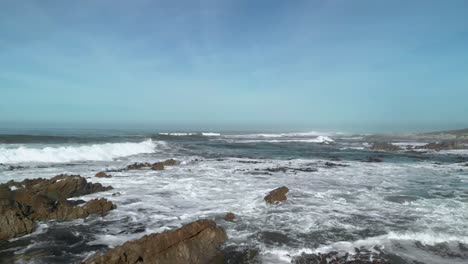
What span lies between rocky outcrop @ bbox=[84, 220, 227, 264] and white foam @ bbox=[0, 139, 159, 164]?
19.9 metres

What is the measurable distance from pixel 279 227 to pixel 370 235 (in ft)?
7.94

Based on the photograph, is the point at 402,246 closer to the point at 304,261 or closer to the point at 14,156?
the point at 304,261

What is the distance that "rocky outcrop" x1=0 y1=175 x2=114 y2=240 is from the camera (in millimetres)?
8680

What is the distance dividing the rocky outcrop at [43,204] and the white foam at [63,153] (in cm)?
1110

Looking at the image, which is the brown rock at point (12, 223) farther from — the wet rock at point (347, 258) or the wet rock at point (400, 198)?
the wet rock at point (400, 198)

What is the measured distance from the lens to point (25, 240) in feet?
→ 27.1

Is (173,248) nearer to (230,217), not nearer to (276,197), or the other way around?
(230,217)

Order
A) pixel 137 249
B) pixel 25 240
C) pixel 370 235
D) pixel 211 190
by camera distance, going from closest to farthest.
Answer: pixel 137 249
pixel 25 240
pixel 370 235
pixel 211 190

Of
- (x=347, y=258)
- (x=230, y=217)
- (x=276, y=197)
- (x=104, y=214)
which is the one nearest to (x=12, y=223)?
(x=104, y=214)

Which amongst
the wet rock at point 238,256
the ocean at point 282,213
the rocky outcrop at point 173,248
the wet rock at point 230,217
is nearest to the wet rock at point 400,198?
the ocean at point 282,213

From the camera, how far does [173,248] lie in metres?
6.92

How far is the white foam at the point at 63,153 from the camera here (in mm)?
23203

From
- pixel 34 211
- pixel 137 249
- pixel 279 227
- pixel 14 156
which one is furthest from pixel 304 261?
pixel 14 156

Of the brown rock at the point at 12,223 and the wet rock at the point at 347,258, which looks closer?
the wet rock at the point at 347,258
